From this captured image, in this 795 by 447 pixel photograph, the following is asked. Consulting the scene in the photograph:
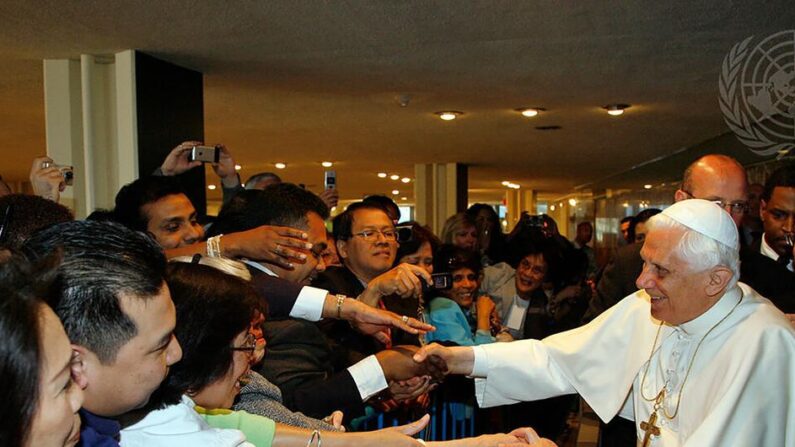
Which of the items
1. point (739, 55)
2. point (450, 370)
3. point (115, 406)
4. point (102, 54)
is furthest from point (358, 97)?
point (115, 406)

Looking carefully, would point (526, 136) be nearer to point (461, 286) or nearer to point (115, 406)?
point (461, 286)

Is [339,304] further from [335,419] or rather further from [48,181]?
[48,181]

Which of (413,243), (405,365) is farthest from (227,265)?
(413,243)

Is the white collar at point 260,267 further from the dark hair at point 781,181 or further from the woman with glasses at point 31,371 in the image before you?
the dark hair at point 781,181

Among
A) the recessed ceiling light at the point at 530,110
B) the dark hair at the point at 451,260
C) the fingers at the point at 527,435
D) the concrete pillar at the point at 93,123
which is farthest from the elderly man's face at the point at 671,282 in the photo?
the recessed ceiling light at the point at 530,110

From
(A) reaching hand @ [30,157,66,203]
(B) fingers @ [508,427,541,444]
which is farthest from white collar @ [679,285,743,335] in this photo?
(A) reaching hand @ [30,157,66,203]

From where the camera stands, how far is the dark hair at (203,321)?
1.67 meters

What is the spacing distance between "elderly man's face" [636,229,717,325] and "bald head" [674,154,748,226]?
2.85 feet

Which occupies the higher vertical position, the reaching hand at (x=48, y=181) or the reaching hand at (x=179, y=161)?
the reaching hand at (x=179, y=161)

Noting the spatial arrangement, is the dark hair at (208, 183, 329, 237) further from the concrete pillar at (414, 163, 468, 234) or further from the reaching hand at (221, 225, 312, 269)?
the concrete pillar at (414, 163, 468, 234)

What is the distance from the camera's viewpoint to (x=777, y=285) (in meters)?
3.23

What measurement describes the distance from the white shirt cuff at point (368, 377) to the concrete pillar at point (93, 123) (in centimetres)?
288

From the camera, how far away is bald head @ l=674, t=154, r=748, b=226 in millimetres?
3047

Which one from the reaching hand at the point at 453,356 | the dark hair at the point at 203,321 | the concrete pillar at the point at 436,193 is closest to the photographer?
the dark hair at the point at 203,321
